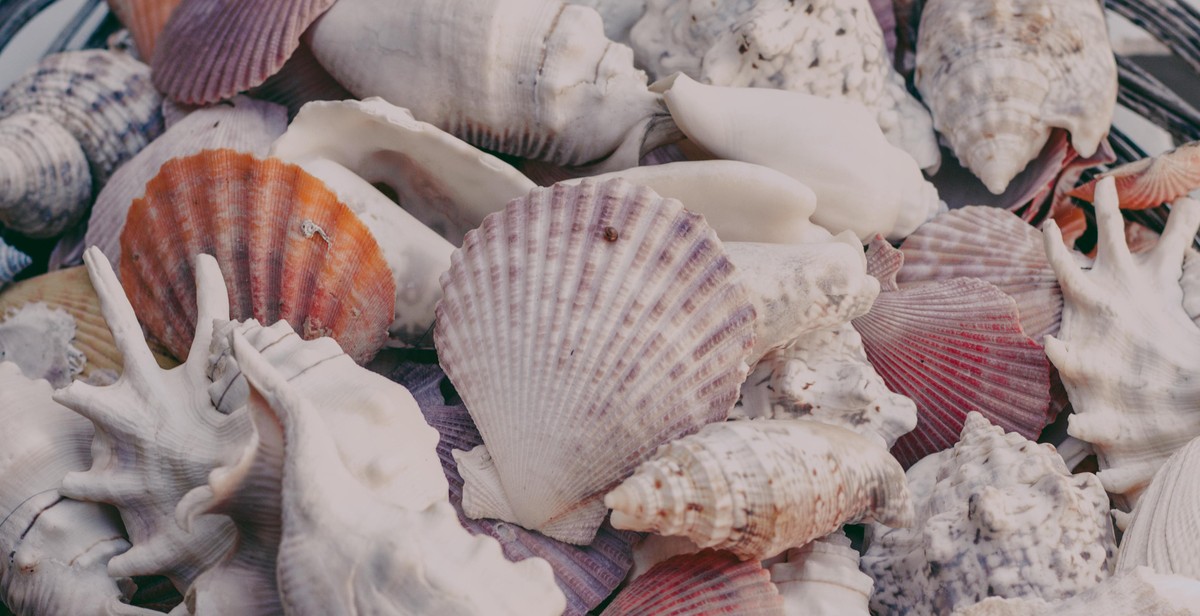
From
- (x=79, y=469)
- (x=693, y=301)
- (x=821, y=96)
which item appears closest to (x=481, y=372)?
(x=693, y=301)

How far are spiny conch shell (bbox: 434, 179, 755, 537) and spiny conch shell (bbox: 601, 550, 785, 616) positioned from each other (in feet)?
0.16

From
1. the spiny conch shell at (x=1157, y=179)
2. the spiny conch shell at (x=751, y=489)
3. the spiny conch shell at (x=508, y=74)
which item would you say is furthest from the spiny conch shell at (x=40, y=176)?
the spiny conch shell at (x=1157, y=179)

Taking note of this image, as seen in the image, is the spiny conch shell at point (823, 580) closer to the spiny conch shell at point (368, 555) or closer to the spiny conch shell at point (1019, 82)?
the spiny conch shell at point (368, 555)

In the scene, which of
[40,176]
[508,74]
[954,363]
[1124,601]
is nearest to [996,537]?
[1124,601]

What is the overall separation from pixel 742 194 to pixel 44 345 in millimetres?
493

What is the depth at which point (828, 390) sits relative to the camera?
579 millimetres

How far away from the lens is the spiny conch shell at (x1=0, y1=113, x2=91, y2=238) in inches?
28.0

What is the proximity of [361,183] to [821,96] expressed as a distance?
0.35 metres

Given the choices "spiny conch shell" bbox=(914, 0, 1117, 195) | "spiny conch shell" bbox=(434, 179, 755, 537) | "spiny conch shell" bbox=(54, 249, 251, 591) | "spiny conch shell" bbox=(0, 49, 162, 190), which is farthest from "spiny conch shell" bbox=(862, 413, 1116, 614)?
"spiny conch shell" bbox=(0, 49, 162, 190)

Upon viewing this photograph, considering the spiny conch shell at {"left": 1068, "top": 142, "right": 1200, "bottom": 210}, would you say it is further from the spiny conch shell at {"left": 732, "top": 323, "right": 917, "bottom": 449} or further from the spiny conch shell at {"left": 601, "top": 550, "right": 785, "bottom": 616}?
the spiny conch shell at {"left": 601, "top": 550, "right": 785, "bottom": 616}

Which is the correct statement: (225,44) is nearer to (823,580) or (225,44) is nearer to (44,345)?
(44,345)

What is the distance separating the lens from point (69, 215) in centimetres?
76

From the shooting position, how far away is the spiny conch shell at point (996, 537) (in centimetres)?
50

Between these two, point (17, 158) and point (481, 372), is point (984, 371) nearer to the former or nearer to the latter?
point (481, 372)
